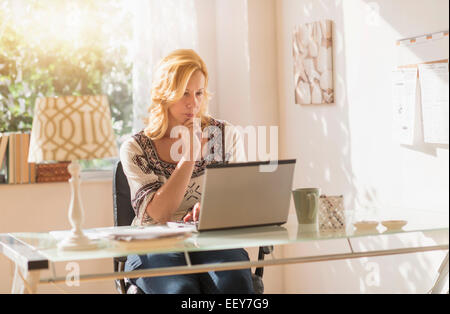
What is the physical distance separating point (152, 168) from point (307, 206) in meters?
0.79

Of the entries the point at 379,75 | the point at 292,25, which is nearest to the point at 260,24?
the point at 292,25

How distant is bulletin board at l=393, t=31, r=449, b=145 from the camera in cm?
269

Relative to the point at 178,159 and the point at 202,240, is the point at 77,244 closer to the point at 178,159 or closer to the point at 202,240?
the point at 202,240

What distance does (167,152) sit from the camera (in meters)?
2.98

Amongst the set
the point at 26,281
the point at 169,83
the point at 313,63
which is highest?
the point at 313,63

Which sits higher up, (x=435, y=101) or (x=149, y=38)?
(x=149, y=38)

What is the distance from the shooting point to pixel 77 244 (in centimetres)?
208

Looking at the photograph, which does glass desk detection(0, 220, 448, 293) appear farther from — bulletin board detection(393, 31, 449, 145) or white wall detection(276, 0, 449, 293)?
bulletin board detection(393, 31, 449, 145)

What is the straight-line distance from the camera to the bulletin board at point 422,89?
269 centimetres

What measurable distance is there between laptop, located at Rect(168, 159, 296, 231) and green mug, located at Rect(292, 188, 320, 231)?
0.13ft

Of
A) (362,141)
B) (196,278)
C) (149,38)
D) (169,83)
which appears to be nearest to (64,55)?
(149,38)

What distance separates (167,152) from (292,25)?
135cm

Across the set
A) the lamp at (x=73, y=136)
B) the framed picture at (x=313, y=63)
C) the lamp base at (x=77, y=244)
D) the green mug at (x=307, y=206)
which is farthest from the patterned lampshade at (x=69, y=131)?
the framed picture at (x=313, y=63)
